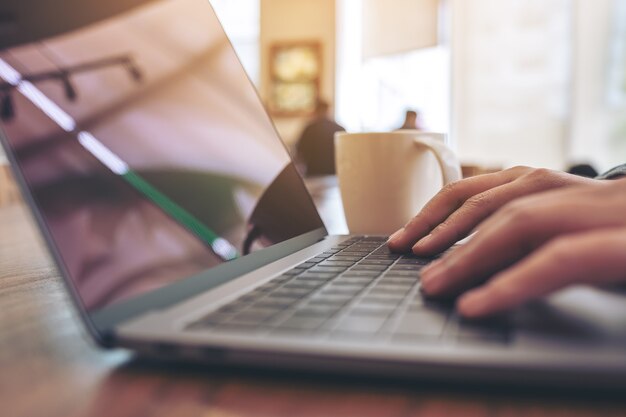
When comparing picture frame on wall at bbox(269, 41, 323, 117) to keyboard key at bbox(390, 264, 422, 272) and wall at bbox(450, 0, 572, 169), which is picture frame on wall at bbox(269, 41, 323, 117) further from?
keyboard key at bbox(390, 264, 422, 272)

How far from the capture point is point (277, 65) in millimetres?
5102

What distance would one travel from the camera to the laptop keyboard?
0.27 meters

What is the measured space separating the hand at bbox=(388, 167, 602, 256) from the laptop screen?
0.44 ft

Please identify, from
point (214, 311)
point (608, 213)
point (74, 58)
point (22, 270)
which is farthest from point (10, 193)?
point (608, 213)

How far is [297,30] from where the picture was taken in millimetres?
5020

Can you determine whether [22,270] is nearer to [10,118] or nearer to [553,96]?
[10,118]

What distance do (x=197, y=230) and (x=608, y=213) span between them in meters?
0.29

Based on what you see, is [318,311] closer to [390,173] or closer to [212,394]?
[212,394]

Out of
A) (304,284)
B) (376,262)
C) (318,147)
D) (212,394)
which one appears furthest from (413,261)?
(318,147)

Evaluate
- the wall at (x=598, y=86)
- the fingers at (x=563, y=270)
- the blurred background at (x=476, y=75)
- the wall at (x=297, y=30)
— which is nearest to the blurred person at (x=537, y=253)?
the fingers at (x=563, y=270)

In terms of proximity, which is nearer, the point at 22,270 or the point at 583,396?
the point at 583,396

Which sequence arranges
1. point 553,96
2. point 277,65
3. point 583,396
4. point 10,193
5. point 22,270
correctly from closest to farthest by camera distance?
point 583,396, point 22,270, point 10,193, point 553,96, point 277,65

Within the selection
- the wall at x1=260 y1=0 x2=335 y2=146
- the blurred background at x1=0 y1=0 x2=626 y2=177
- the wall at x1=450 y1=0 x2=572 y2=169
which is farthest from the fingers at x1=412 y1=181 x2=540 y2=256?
the wall at x1=260 y1=0 x2=335 y2=146

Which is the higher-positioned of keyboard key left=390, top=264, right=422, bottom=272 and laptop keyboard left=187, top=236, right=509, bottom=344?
laptop keyboard left=187, top=236, right=509, bottom=344
